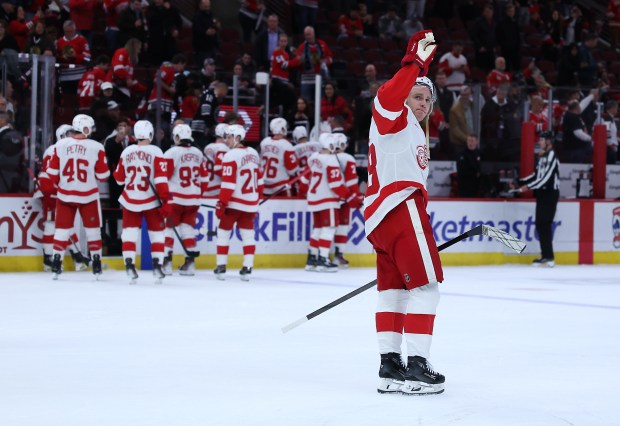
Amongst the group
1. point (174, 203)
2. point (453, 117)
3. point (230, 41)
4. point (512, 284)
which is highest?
point (230, 41)

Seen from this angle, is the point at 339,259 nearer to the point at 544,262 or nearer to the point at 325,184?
the point at 325,184

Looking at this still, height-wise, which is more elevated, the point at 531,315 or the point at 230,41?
the point at 230,41

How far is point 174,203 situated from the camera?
12461 mm

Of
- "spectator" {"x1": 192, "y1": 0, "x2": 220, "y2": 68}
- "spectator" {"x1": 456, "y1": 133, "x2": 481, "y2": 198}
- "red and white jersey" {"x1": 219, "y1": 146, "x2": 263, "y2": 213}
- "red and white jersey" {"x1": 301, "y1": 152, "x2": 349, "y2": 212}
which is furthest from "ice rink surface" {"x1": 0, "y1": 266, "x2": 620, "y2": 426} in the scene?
"spectator" {"x1": 192, "y1": 0, "x2": 220, "y2": 68}

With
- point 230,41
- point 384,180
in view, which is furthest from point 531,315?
point 230,41

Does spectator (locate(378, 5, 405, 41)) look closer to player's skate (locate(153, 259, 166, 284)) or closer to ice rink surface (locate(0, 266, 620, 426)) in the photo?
ice rink surface (locate(0, 266, 620, 426))

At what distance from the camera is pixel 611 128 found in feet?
50.6

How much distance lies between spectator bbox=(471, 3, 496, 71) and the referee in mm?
4802

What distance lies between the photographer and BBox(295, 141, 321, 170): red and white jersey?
14.2 m

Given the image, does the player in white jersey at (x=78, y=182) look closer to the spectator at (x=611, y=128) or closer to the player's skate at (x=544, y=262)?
the player's skate at (x=544, y=262)

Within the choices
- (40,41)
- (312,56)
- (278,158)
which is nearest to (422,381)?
(278,158)

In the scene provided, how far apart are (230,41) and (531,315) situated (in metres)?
10.1

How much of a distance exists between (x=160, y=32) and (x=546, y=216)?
6038mm

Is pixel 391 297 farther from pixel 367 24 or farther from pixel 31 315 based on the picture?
pixel 367 24
